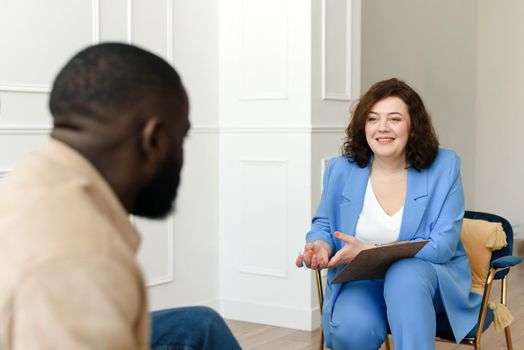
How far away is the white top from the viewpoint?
2.55m

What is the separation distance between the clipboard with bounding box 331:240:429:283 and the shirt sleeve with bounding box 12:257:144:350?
1.49 metres

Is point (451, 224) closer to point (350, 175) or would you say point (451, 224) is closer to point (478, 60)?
point (350, 175)

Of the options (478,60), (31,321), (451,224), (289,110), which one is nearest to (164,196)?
(31,321)

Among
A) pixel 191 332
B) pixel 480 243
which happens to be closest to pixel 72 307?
pixel 191 332

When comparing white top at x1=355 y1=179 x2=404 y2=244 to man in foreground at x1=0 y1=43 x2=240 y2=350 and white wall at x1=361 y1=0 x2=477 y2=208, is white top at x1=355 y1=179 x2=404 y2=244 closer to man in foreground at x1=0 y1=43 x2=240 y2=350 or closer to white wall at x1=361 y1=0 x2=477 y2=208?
man in foreground at x1=0 y1=43 x2=240 y2=350

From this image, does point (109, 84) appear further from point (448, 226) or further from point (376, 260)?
point (448, 226)

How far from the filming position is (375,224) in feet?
8.42

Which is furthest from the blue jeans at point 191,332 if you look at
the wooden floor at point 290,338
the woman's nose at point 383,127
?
the wooden floor at point 290,338

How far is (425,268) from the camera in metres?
2.39

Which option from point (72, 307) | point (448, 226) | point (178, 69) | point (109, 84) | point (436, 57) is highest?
point (436, 57)

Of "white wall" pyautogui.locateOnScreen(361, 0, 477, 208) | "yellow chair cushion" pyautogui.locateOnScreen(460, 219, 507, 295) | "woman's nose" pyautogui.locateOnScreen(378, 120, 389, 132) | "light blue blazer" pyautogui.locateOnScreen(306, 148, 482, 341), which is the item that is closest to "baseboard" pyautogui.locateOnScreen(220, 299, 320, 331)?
"yellow chair cushion" pyautogui.locateOnScreen(460, 219, 507, 295)

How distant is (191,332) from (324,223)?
4.49ft

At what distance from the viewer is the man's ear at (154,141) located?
970 mm

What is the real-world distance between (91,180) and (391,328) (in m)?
1.58
